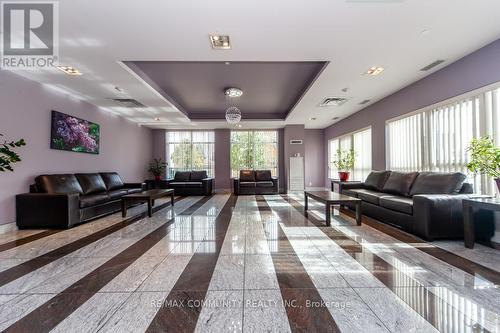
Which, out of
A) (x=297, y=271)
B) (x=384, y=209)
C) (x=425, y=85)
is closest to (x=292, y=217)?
(x=384, y=209)

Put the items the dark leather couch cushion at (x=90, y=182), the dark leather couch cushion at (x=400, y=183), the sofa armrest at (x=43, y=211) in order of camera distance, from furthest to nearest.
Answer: the dark leather couch cushion at (x=90, y=182) → the dark leather couch cushion at (x=400, y=183) → the sofa armrest at (x=43, y=211)

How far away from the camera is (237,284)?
2.03 metres

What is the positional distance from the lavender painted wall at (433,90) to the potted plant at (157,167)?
24.1 ft

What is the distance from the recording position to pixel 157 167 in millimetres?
9453

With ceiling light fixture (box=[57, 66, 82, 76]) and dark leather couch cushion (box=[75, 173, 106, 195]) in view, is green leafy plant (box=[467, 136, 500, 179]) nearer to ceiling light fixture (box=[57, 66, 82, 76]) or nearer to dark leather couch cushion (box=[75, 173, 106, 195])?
ceiling light fixture (box=[57, 66, 82, 76])

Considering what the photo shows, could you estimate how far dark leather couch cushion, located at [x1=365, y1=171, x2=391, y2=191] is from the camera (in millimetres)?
5266

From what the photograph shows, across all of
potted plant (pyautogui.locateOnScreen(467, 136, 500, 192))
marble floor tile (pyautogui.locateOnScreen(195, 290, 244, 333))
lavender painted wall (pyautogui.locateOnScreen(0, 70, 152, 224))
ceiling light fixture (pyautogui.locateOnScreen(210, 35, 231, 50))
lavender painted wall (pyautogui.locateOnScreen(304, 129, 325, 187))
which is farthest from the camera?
lavender painted wall (pyautogui.locateOnScreen(304, 129, 325, 187))

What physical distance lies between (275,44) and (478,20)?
7.86 feet

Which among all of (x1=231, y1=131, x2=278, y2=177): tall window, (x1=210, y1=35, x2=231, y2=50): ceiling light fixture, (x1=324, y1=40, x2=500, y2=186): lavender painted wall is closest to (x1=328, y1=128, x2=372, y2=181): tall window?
(x1=324, y1=40, x2=500, y2=186): lavender painted wall

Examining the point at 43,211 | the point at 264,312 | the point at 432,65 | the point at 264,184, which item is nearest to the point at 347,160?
the point at 264,184

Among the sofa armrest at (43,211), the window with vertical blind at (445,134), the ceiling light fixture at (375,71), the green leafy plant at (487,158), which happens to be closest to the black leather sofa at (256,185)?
the window with vertical blind at (445,134)

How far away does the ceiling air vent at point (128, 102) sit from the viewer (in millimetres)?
5730

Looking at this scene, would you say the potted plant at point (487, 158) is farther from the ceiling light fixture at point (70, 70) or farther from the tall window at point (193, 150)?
the tall window at point (193, 150)

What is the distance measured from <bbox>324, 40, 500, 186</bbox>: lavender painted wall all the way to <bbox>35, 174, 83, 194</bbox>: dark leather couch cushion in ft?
22.8
